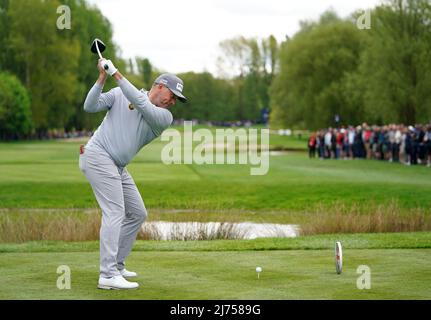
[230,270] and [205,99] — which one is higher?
[205,99]

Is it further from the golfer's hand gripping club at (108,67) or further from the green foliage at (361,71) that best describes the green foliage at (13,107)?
the golfer's hand gripping club at (108,67)

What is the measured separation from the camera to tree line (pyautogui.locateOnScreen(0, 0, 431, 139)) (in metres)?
63.2

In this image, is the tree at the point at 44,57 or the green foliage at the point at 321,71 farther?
the tree at the point at 44,57

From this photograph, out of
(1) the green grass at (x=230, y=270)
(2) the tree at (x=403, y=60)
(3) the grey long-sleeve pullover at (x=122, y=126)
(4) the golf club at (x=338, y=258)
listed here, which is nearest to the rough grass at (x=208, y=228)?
(1) the green grass at (x=230, y=270)

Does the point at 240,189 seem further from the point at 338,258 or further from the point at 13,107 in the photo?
the point at 13,107

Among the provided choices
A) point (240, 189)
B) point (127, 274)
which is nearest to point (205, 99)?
point (240, 189)

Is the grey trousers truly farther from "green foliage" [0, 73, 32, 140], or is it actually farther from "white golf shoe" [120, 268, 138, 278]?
"green foliage" [0, 73, 32, 140]

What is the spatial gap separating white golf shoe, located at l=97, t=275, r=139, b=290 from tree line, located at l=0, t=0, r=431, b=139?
54498 millimetres

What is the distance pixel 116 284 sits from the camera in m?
9.60

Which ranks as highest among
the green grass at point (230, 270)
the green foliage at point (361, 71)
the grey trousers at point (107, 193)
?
the green foliage at point (361, 71)

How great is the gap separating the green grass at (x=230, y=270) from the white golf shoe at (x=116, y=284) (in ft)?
0.41

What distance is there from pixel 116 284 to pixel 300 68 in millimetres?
85461

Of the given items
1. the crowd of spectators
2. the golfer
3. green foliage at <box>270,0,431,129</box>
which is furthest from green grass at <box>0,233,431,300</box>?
green foliage at <box>270,0,431,129</box>

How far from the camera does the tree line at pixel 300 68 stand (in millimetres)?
63156
